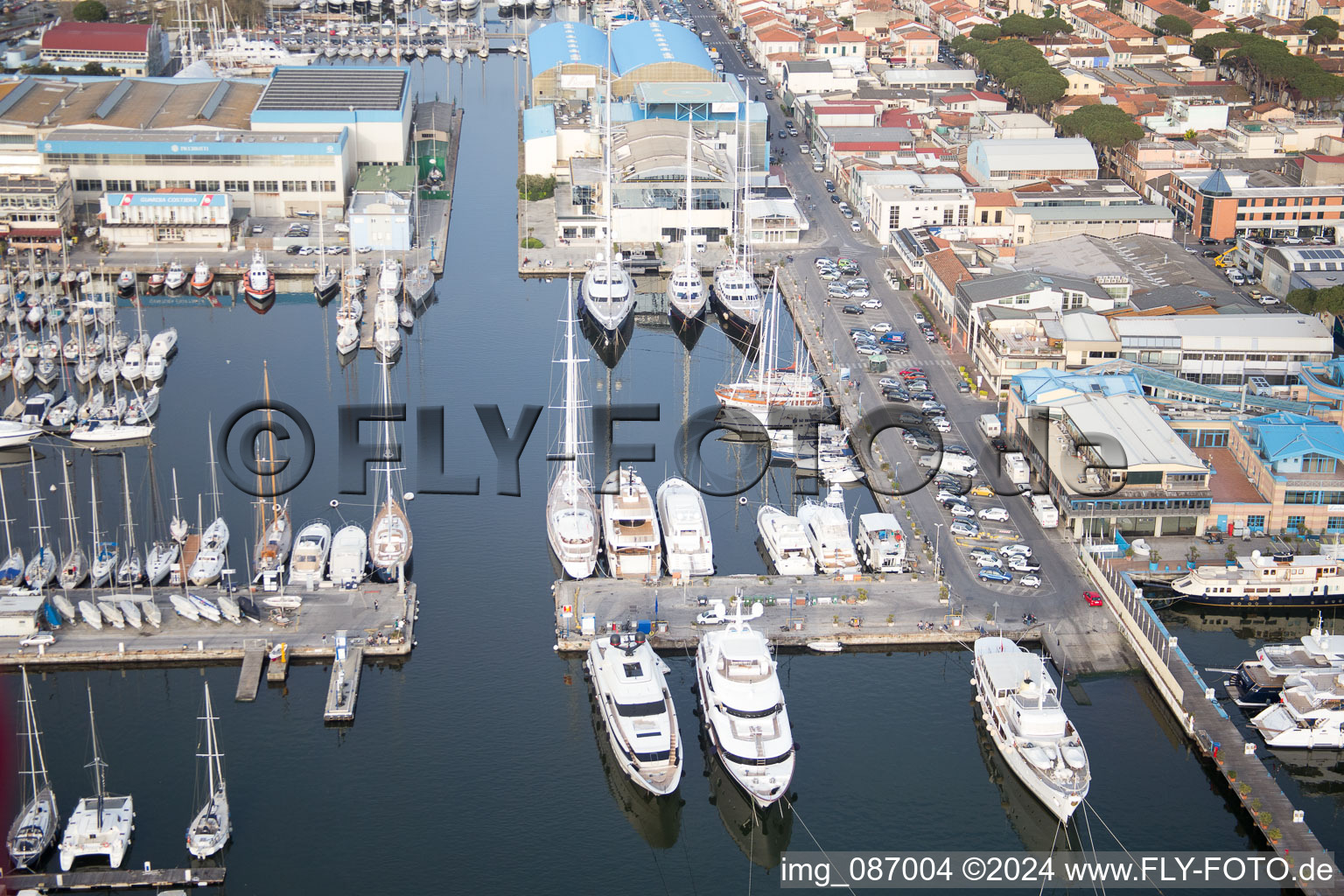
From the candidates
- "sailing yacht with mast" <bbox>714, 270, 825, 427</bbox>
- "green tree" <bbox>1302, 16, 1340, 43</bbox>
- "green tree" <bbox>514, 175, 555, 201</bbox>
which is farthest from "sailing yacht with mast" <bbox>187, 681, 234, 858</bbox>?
"green tree" <bbox>1302, 16, 1340, 43</bbox>

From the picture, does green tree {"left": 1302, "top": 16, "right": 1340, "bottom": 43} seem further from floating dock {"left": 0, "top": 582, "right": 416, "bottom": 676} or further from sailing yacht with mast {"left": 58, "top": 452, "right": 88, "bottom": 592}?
sailing yacht with mast {"left": 58, "top": 452, "right": 88, "bottom": 592}

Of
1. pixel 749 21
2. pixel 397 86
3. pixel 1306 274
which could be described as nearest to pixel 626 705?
pixel 1306 274

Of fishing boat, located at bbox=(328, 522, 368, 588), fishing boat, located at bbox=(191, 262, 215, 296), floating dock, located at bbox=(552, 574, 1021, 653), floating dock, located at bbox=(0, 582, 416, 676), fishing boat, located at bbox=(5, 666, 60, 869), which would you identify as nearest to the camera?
fishing boat, located at bbox=(5, 666, 60, 869)

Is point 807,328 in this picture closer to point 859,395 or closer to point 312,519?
point 859,395

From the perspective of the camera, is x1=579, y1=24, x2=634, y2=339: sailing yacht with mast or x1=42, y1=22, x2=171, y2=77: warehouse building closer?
x1=579, y1=24, x2=634, y2=339: sailing yacht with mast

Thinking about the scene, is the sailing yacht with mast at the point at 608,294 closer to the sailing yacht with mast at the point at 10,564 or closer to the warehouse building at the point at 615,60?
the warehouse building at the point at 615,60

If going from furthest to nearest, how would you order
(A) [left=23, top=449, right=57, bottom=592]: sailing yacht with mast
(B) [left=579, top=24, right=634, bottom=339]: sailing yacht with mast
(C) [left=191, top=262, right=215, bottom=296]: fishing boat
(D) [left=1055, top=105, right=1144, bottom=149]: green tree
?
(D) [left=1055, top=105, right=1144, bottom=149]: green tree < (C) [left=191, top=262, right=215, bottom=296]: fishing boat < (B) [left=579, top=24, right=634, bottom=339]: sailing yacht with mast < (A) [left=23, top=449, right=57, bottom=592]: sailing yacht with mast
